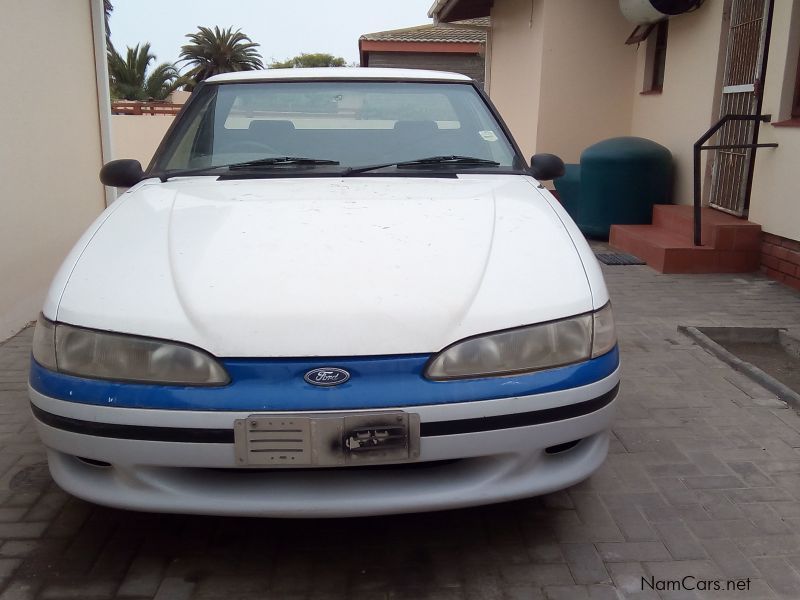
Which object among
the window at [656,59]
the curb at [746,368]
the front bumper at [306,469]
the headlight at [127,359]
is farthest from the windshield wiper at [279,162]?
the window at [656,59]

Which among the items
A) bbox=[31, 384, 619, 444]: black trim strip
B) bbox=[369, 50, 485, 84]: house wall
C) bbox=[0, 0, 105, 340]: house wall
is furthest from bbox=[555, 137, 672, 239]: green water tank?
bbox=[369, 50, 485, 84]: house wall

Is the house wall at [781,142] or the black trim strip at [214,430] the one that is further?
the house wall at [781,142]

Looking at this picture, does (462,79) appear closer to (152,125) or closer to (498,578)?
(498,578)

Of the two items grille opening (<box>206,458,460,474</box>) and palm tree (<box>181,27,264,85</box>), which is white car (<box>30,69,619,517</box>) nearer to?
grille opening (<box>206,458,460,474</box>)

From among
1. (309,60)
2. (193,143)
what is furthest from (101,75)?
(309,60)

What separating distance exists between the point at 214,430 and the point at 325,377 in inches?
13.4

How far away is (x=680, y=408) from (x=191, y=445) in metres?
2.61

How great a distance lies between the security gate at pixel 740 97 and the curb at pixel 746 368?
2811mm

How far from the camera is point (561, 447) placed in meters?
2.46

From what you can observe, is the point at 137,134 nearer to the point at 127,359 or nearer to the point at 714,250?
the point at 714,250

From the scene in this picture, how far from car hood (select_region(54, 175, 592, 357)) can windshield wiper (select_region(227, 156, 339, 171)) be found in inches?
15.3

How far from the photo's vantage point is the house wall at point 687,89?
7.88 metres

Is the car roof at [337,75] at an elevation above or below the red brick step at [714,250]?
above

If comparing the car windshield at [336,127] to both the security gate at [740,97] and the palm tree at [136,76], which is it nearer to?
the security gate at [740,97]
